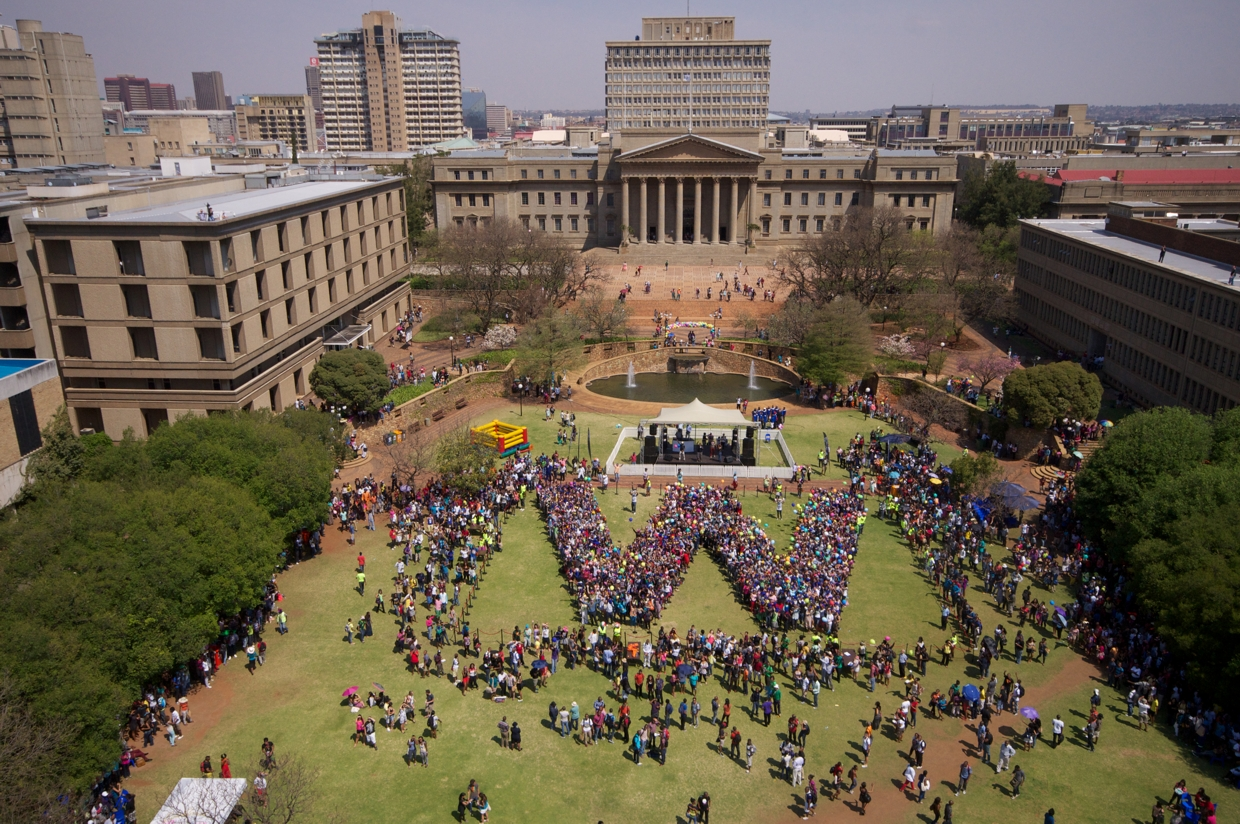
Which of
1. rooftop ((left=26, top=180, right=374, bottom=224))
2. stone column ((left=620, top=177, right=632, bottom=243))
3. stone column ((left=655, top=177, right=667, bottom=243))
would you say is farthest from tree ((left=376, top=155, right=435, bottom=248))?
stone column ((left=655, top=177, right=667, bottom=243))

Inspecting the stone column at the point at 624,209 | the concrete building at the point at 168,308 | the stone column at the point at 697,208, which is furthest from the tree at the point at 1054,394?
the stone column at the point at 624,209

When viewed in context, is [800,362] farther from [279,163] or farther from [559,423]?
[279,163]

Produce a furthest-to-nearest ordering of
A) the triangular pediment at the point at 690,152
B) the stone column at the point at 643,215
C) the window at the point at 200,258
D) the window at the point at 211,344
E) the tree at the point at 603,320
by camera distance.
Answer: the stone column at the point at 643,215 → the triangular pediment at the point at 690,152 → the tree at the point at 603,320 → the window at the point at 211,344 → the window at the point at 200,258

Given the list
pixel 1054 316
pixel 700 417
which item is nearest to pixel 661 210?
pixel 1054 316

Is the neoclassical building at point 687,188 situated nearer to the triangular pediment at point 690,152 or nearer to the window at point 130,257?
the triangular pediment at point 690,152

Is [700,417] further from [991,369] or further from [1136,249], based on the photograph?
[1136,249]

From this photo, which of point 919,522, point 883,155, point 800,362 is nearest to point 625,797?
point 919,522
